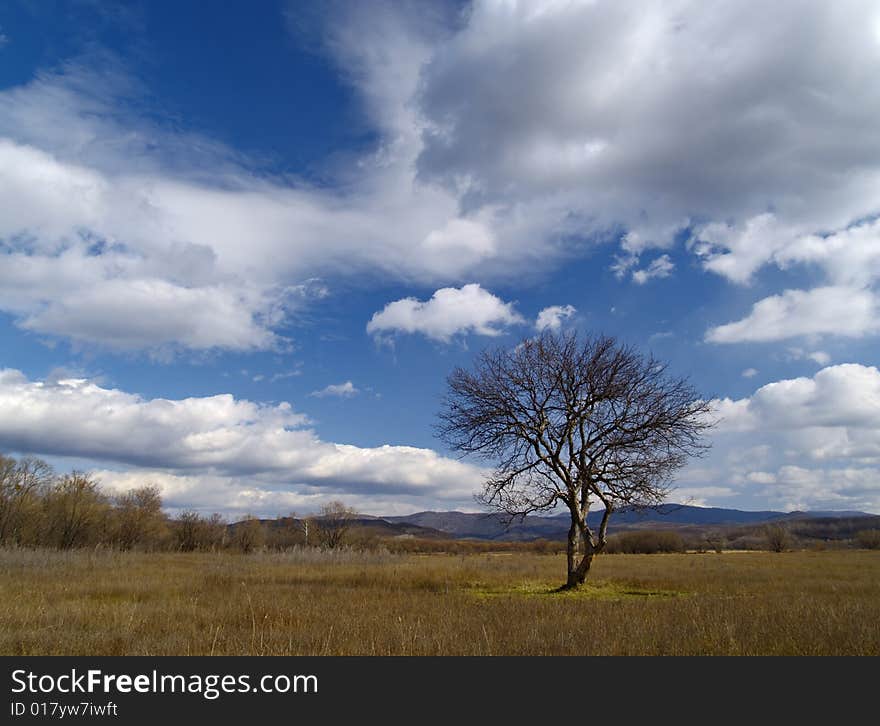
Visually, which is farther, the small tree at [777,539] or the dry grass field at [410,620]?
the small tree at [777,539]

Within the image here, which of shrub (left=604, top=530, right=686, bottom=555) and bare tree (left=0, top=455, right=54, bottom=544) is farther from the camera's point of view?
shrub (left=604, top=530, right=686, bottom=555)

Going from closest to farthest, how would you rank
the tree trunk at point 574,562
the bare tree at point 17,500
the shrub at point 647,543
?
the tree trunk at point 574,562
the bare tree at point 17,500
the shrub at point 647,543

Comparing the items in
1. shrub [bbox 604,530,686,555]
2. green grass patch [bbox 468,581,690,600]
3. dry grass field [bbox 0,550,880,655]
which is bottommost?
shrub [bbox 604,530,686,555]

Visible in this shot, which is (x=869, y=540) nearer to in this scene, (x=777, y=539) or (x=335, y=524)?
(x=777, y=539)

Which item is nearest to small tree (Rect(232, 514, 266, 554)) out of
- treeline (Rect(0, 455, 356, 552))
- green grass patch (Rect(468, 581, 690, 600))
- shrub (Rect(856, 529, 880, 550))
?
treeline (Rect(0, 455, 356, 552))

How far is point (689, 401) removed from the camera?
19.9 metres

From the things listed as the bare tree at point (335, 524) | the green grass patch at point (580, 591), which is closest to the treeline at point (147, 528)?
the bare tree at point (335, 524)

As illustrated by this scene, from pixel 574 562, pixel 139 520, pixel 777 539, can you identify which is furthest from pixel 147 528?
pixel 777 539

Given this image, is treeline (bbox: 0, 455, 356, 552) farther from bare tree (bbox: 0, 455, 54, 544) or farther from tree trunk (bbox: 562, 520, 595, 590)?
tree trunk (bbox: 562, 520, 595, 590)

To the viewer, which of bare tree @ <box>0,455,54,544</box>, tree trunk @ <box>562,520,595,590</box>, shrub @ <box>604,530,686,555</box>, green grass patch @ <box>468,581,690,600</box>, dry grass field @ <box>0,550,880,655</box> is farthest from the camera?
shrub @ <box>604,530,686,555</box>

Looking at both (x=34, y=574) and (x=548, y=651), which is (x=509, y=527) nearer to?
(x=548, y=651)

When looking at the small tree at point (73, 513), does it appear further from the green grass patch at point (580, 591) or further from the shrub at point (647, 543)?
the shrub at point (647, 543)
